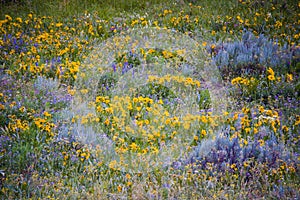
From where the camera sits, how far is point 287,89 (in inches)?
263

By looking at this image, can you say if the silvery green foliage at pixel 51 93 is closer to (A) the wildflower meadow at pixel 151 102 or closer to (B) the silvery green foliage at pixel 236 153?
(A) the wildflower meadow at pixel 151 102

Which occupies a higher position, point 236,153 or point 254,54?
point 254,54

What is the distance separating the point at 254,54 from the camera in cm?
813

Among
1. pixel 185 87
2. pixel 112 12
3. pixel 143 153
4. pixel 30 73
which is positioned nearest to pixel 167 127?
pixel 143 153

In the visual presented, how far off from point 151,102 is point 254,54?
3.07 metres

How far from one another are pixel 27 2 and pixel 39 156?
23.7ft

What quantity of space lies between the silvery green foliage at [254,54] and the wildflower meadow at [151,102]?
0.11ft

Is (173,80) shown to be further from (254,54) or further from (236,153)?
(236,153)

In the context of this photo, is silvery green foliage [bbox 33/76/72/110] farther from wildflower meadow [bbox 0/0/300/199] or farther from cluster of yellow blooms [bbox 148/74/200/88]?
cluster of yellow blooms [bbox 148/74/200/88]

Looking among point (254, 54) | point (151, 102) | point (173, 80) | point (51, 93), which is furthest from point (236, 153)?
point (254, 54)

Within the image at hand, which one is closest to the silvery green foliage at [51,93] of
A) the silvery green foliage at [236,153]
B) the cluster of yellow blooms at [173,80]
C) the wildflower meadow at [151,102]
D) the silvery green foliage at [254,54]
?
the wildflower meadow at [151,102]

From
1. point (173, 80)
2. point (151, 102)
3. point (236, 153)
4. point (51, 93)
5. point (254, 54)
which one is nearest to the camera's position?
point (236, 153)

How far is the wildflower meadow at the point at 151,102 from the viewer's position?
181 inches

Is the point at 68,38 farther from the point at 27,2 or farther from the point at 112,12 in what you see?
the point at 27,2
